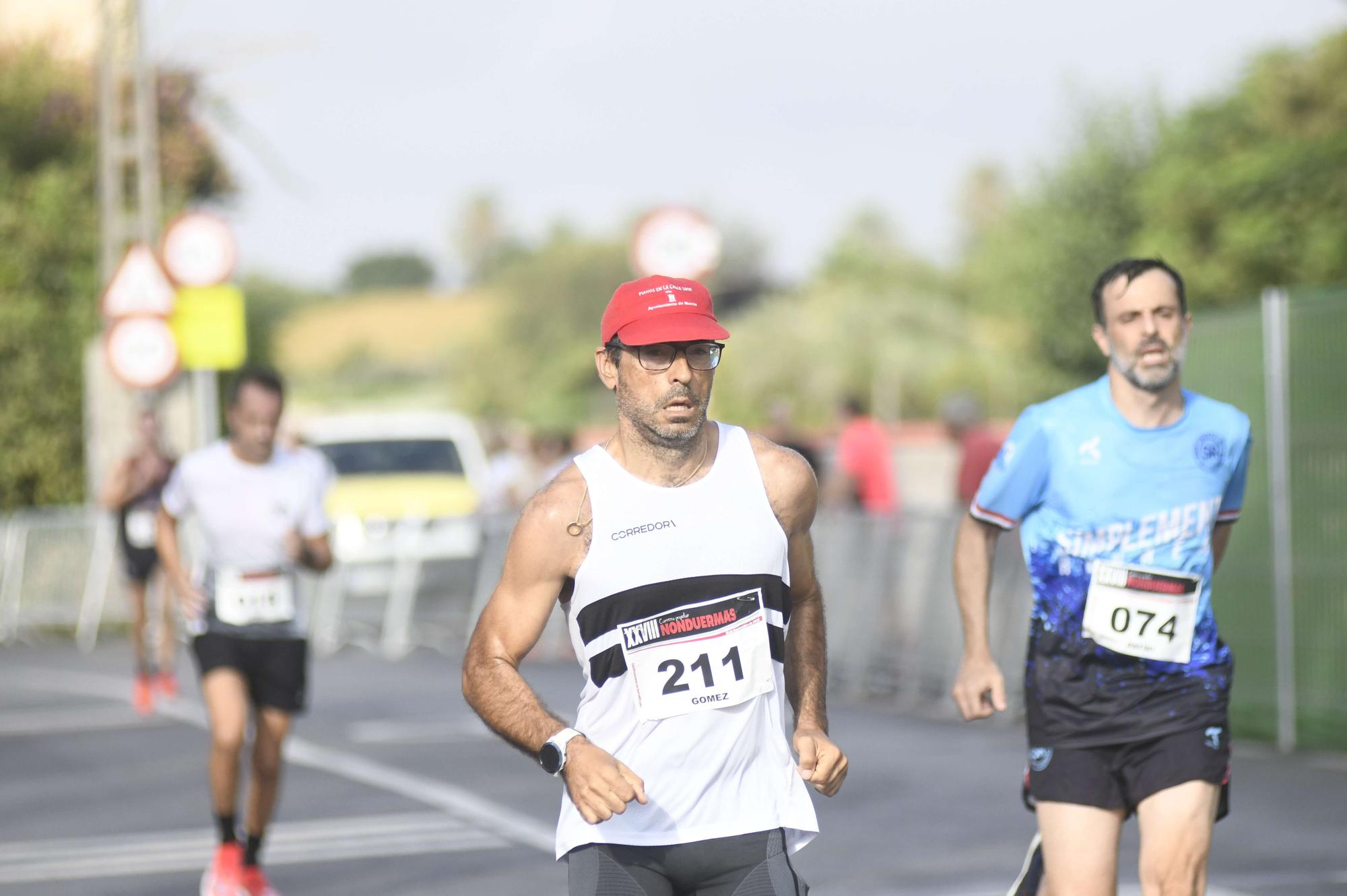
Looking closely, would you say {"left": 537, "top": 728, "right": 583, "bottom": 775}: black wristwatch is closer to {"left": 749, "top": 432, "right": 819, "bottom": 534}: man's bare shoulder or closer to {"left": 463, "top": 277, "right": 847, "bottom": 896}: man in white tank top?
{"left": 463, "top": 277, "right": 847, "bottom": 896}: man in white tank top

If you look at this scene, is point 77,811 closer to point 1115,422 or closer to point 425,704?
point 425,704

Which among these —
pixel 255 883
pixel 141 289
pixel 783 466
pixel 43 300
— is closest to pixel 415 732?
pixel 255 883

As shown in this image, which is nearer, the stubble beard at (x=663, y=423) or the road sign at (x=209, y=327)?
the stubble beard at (x=663, y=423)

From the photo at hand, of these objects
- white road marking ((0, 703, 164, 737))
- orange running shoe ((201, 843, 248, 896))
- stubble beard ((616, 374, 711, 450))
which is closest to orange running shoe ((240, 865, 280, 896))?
orange running shoe ((201, 843, 248, 896))

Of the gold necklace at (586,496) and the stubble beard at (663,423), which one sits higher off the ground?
the stubble beard at (663,423)

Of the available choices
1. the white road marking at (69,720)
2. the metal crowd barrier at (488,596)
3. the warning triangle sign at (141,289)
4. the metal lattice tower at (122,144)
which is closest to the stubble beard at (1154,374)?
the metal crowd barrier at (488,596)

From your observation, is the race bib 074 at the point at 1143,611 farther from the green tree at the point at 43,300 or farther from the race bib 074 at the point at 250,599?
the green tree at the point at 43,300

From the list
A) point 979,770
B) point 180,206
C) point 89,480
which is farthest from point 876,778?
point 180,206

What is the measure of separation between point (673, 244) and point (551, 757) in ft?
30.7

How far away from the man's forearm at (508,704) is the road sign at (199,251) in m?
13.4

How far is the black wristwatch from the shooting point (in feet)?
14.5

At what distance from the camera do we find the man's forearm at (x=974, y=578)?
6.04 m

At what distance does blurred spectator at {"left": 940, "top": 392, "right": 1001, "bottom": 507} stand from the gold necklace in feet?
31.5

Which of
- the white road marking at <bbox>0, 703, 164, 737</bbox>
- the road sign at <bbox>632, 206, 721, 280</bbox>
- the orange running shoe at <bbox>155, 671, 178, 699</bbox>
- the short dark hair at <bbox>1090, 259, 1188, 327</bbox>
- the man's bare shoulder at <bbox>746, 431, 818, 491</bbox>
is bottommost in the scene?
the white road marking at <bbox>0, 703, 164, 737</bbox>
